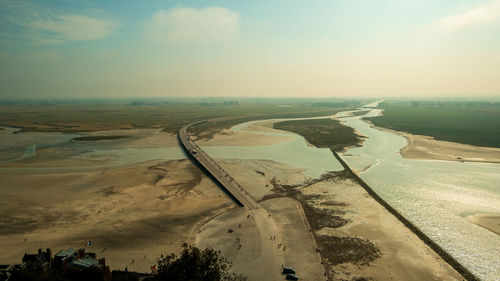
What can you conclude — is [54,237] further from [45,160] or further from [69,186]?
[45,160]

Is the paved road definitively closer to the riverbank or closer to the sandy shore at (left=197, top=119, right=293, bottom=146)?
the riverbank

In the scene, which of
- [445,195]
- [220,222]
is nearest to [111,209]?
[220,222]

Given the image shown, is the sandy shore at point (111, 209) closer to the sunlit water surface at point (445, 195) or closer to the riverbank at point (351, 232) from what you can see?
the riverbank at point (351, 232)

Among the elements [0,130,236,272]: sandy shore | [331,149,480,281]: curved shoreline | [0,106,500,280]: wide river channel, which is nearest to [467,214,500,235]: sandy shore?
[0,106,500,280]: wide river channel

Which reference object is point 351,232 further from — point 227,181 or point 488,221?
point 227,181

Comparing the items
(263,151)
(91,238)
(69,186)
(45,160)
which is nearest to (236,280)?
(91,238)

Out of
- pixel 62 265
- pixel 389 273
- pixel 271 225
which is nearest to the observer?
pixel 62 265
